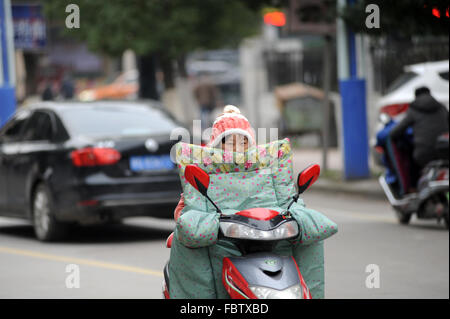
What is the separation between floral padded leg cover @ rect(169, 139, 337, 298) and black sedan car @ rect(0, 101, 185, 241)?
5922mm

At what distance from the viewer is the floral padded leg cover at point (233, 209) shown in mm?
5312

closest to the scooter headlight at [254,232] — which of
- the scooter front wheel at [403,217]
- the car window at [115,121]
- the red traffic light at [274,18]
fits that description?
the car window at [115,121]

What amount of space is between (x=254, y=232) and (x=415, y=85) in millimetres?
10227

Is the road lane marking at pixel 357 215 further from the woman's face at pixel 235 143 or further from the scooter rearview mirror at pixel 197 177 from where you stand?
the scooter rearview mirror at pixel 197 177

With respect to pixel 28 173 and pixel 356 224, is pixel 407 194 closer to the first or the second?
pixel 356 224

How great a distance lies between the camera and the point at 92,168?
37.4ft

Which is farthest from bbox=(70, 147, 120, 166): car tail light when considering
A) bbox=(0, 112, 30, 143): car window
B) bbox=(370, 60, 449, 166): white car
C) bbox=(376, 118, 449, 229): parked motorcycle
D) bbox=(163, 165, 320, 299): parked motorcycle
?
bbox=(163, 165, 320, 299): parked motorcycle

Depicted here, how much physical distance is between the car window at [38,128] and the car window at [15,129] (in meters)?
0.15

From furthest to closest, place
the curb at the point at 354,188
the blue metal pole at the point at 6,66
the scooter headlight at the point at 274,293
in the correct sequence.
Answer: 1. the blue metal pole at the point at 6,66
2. the curb at the point at 354,188
3. the scooter headlight at the point at 274,293

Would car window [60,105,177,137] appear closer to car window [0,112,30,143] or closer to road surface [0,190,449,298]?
car window [0,112,30,143]

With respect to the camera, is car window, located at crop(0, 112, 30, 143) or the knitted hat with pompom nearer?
the knitted hat with pompom

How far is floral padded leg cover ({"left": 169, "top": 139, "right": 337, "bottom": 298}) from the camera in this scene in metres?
5.31

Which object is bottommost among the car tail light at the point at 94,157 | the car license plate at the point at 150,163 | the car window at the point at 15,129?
the car license plate at the point at 150,163

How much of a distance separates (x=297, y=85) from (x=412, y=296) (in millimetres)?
20094
